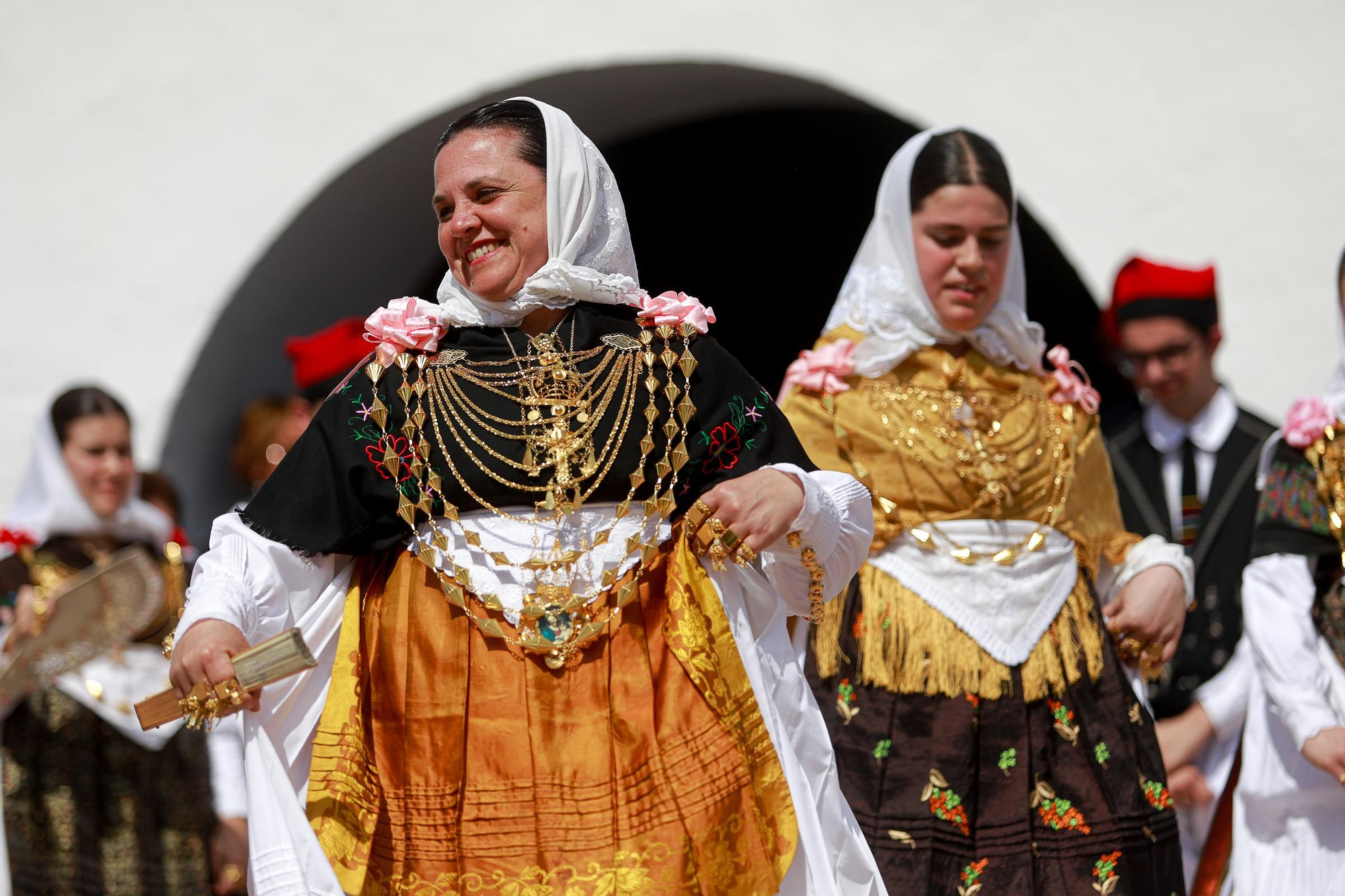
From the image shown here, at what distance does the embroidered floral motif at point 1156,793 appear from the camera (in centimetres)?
382

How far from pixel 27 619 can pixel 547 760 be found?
304 centimetres

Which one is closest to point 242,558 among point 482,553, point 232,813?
point 482,553

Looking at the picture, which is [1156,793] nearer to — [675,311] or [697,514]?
[697,514]

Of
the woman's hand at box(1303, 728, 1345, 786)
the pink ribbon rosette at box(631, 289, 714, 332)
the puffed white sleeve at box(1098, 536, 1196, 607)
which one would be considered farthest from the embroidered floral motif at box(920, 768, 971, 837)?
the pink ribbon rosette at box(631, 289, 714, 332)

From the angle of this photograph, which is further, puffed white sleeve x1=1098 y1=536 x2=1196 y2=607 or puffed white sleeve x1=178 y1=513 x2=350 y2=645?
puffed white sleeve x1=1098 y1=536 x2=1196 y2=607

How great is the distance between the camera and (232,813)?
5613 millimetres

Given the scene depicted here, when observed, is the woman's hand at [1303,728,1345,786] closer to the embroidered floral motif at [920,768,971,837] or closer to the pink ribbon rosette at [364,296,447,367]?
the embroidered floral motif at [920,768,971,837]

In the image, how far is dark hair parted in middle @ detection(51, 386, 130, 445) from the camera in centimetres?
584

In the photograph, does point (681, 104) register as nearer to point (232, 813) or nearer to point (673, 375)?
point (232, 813)

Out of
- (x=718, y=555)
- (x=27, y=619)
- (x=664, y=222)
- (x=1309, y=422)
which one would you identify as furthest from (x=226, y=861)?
(x=664, y=222)

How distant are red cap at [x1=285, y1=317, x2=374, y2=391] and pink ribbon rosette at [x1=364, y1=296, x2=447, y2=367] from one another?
309cm

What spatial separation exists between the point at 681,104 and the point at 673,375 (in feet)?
15.3

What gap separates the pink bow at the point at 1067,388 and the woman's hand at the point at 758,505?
160 centimetres

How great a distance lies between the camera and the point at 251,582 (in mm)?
2830
